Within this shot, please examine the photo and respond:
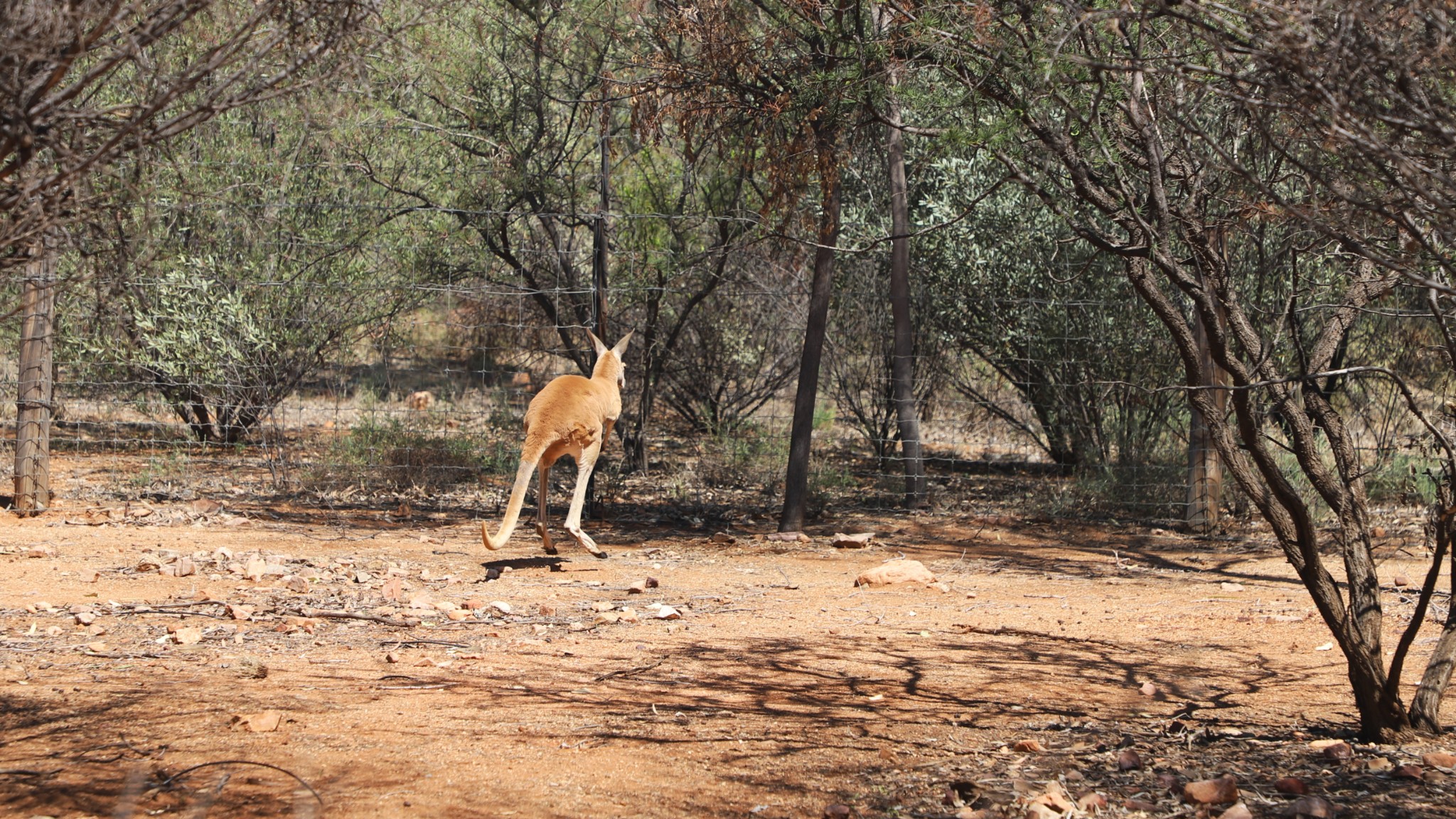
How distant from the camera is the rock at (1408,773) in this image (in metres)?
4.34

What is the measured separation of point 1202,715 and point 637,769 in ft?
8.60

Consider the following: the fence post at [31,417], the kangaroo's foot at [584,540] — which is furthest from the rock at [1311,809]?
the fence post at [31,417]

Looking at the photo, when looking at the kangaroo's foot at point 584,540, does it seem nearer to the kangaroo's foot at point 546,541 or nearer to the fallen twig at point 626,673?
the kangaroo's foot at point 546,541

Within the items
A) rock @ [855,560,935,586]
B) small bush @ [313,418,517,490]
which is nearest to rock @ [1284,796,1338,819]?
rock @ [855,560,935,586]

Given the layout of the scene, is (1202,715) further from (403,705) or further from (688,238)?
(688,238)

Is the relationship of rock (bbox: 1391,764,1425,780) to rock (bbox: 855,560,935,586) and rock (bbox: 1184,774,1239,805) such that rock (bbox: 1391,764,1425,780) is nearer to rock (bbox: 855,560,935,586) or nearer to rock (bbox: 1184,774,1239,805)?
rock (bbox: 1184,774,1239,805)

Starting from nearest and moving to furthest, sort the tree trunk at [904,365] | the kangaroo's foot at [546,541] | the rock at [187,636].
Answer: the rock at [187,636] → the kangaroo's foot at [546,541] → the tree trunk at [904,365]

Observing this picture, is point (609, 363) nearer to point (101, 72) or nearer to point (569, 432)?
point (569, 432)

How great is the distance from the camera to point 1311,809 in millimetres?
3982

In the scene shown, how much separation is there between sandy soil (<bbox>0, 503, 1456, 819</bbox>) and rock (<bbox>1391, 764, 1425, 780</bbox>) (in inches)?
1.0

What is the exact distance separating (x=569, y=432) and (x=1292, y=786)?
597 cm

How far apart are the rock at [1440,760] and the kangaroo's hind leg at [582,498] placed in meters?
6.00

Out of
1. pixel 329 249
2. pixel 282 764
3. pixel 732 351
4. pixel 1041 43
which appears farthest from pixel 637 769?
pixel 732 351

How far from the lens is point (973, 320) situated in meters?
14.0
